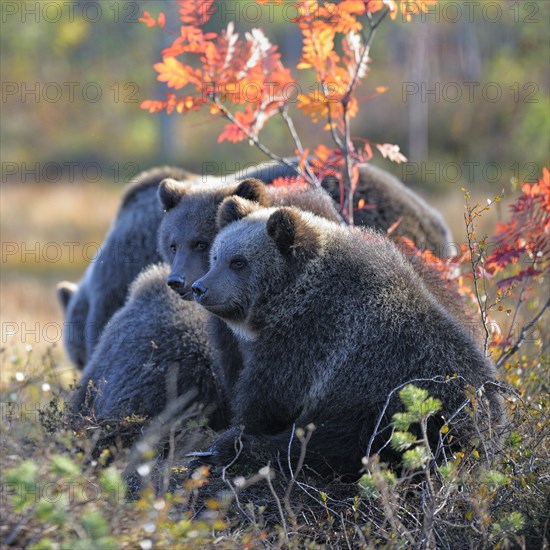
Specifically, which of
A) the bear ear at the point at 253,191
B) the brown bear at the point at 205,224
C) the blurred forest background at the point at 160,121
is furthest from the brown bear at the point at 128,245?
the blurred forest background at the point at 160,121

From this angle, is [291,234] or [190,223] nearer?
[291,234]

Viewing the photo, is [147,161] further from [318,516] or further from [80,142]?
[318,516]

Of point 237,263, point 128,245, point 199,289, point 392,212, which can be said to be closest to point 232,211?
point 237,263

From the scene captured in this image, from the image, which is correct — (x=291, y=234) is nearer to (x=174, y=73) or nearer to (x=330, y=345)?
(x=330, y=345)

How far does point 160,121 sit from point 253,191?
3144 centimetres

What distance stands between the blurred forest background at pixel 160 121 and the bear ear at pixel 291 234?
27.9 feet

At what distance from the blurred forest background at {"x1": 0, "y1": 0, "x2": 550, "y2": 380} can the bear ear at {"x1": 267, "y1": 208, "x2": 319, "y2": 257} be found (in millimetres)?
8519

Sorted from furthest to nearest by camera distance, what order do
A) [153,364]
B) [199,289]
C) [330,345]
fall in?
[153,364]
[199,289]
[330,345]

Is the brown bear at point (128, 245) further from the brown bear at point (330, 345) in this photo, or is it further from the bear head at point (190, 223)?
the brown bear at point (330, 345)

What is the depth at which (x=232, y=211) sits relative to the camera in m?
6.10

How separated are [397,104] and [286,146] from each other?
6.52 m

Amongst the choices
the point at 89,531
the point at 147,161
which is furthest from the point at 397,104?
Answer: the point at 89,531

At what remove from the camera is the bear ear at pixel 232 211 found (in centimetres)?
609

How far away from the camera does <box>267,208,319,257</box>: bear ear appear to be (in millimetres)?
5531
